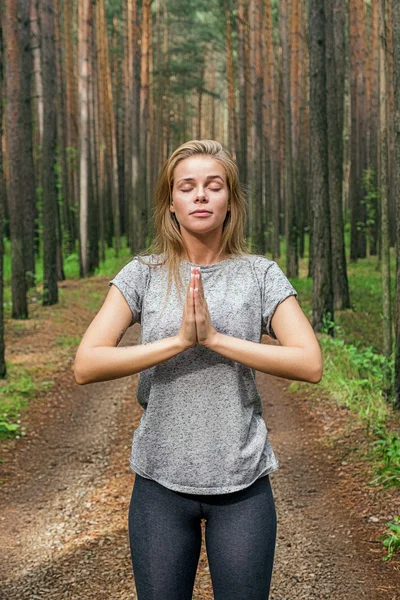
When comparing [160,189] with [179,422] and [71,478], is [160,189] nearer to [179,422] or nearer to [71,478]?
[179,422]

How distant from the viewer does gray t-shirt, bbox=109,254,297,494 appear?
2016 millimetres

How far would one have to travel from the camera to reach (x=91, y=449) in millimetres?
7031

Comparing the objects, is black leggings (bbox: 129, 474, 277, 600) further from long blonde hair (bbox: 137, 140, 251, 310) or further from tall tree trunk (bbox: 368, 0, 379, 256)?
tall tree trunk (bbox: 368, 0, 379, 256)

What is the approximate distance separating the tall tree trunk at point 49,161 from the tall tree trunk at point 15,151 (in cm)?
140

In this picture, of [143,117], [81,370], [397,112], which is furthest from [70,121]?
[81,370]

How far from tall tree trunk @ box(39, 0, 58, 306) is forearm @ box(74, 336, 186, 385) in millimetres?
12977

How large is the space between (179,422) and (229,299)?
38 cm

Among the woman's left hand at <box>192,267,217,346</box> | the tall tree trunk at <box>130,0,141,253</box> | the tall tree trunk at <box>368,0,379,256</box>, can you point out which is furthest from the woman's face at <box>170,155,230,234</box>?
the tall tree trunk at <box>368,0,379,256</box>

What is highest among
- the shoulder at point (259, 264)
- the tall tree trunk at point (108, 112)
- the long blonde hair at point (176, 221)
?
the tall tree trunk at point (108, 112)

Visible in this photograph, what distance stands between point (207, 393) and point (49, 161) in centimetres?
1425

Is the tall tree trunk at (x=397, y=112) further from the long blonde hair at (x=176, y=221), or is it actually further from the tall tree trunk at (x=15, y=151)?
the tall tree trunk at (x=15, y=151)

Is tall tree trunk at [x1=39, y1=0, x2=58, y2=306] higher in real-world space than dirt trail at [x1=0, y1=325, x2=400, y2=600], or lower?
higher

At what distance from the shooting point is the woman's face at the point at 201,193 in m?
2.14

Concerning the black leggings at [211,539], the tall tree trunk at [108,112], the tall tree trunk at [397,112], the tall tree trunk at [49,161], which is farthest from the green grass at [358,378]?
the tall tree trunk at [108,112]
